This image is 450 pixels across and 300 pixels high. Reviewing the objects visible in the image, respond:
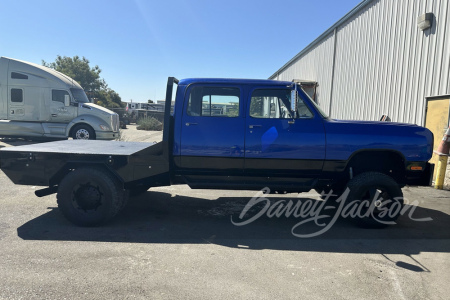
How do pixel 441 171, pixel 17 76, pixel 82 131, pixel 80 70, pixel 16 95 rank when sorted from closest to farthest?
pixel 441 171 < pixel 17 76 < pixel 16 95 < pixel 82 131 < pixel 80 70

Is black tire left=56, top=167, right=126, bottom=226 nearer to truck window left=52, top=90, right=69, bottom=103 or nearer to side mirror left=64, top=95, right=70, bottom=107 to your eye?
side mirror left=64, top=95, right=70, bottom=107

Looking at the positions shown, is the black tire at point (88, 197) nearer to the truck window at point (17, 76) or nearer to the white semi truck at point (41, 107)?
the white semi truck at point (41, 107)

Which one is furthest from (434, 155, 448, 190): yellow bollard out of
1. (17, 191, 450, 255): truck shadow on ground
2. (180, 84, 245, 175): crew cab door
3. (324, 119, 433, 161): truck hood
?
(180, 84, 245, 175): crew cab door

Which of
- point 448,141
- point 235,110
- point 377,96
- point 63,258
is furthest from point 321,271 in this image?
point 377,96

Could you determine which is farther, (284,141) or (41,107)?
(41,107)

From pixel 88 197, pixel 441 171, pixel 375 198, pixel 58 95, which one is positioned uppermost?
pixel 58 95

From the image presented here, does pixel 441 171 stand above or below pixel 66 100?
below

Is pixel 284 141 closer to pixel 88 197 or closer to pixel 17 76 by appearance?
pixel 88 197

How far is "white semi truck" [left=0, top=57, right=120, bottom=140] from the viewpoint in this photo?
42.9 ft

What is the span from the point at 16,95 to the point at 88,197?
446 inches

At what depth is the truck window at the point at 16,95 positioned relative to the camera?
13.1 meters

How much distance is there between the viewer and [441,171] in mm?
7242

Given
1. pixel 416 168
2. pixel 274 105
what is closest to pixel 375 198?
pixel 416 168

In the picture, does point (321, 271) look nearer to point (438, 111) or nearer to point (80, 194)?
point (80, 194)
